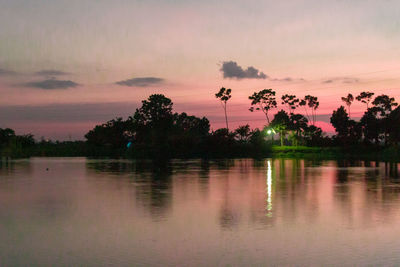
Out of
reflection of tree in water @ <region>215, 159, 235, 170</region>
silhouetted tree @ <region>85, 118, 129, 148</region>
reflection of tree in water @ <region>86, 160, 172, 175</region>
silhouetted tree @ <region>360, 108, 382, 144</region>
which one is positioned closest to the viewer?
reflection of tree in water @ <region>86, 160, 172, 175</region>

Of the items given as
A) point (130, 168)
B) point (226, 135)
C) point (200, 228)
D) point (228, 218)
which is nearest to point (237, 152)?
point (226, 135)

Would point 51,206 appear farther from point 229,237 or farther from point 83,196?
point 229,237

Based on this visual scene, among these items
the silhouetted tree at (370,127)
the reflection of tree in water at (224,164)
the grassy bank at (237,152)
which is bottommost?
the reflection of tree in water at (224,164)

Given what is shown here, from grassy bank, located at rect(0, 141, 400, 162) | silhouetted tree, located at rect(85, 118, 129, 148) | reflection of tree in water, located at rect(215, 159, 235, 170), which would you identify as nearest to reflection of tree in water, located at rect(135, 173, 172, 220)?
reflection of tree in water, located at rect(215, 159, 235, 170)

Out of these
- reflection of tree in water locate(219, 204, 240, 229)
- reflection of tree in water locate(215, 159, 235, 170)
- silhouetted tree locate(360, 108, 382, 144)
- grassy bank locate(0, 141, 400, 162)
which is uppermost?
silhouetted tree locate(360, 108, 382, 144)

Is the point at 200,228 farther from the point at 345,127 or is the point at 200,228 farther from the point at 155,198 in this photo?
the point at 345,127

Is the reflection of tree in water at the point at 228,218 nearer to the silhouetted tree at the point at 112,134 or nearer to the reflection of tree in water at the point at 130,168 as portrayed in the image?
the reflection of tree in water at the point at 130,168

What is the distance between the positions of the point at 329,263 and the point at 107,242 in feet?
15.3

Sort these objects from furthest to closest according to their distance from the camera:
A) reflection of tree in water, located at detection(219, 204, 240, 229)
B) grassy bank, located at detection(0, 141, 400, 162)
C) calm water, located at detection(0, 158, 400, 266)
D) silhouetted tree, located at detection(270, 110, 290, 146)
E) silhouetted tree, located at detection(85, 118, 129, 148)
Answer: silhouetted tree, located at detection(85, 118, 129, 148) < silhouetted tree, located at detection(270, 110, 290, 146) < grassy bank, located at detection(0, 141, 400, 162) < reflection of tree in water, located at detection(219, 204, 240, 229) < calm water, located at detection(0, 158, 400, 266)

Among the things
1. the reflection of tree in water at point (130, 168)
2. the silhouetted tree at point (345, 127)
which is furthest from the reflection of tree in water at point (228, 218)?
the silhouetted tree at point (345, 127)

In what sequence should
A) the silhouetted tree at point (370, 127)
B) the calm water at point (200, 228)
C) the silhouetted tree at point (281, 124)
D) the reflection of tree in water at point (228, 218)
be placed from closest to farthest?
the calm water at point (200, 228) → the reflection of tree in water at point (228, 218) → the silhouetted tree at point (370, 127) → the silhouetted tree at point (281, 124)

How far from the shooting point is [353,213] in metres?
14.1

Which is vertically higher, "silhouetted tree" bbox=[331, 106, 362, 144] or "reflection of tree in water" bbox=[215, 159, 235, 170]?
"silhouetted tree" bbox=[331, 106, 362, 144]

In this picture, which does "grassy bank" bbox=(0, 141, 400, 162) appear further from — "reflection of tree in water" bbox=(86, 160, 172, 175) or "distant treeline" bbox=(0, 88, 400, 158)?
"reflection of tree in water" bbox=(86, 160, 172, 175)
